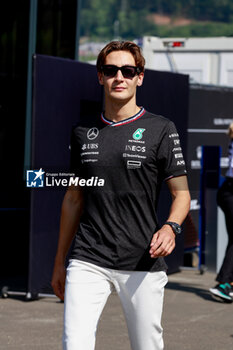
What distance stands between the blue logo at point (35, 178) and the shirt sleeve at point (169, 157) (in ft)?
11.5

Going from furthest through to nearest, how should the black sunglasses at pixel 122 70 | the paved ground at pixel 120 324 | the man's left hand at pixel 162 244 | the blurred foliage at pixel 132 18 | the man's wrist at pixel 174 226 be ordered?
the blurred foliage at pixel 132 18
the paved ground at pixel 120 324
the black sunglasses at pixel 122 70
the man's wrist at pixel 174 226
the man's left hand at pixel 162 244

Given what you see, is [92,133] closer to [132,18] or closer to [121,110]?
[121,110]

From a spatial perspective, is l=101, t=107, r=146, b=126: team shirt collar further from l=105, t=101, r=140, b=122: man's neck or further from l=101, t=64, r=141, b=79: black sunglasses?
l=101, t=64, r=141, b=79: black sunglasses

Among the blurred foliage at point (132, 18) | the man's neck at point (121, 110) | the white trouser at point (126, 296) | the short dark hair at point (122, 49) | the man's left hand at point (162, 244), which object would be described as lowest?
the white trouser at point (126, 296)

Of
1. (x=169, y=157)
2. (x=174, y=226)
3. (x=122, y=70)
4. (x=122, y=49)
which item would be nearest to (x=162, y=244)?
(x=174, y=226)

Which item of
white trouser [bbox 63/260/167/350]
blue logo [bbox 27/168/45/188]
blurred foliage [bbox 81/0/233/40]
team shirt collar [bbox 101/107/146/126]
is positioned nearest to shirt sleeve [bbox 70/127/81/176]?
team shirt collar [bbox 101/107/146/126]

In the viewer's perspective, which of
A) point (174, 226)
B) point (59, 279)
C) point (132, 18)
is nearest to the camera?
point (174, 226)

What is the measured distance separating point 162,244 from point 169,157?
18.7 inches

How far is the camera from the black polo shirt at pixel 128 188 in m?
4.00

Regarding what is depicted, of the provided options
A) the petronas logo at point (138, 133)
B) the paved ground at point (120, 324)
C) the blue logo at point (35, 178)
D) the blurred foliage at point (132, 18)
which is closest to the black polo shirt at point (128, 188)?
the petronas logo at point (138, 133)

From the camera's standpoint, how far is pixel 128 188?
158 inches

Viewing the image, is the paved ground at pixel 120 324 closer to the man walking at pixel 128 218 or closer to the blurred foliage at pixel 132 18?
the man walking at pixel 128 218

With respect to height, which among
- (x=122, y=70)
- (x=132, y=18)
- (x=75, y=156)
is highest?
(x=132, y=18)

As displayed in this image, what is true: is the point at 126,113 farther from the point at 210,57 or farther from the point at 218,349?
the point at 210,57
